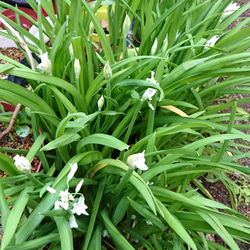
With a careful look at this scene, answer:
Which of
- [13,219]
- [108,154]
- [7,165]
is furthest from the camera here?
[108,154]

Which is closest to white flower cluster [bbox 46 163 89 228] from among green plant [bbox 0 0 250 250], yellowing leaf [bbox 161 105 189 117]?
green plant [bbox 0 0 250 250]

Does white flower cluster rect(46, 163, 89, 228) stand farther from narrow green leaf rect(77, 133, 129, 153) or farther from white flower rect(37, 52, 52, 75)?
white flower rect(37, 52, 52, 75)

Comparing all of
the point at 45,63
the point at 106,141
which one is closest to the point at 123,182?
the point at 106,141

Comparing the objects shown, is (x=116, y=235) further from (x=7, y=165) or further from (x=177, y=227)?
(x=7, y=165)

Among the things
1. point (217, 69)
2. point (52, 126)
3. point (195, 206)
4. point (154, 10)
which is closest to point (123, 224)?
point (195, 206)

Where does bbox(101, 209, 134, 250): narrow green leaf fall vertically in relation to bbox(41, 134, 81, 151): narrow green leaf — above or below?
below

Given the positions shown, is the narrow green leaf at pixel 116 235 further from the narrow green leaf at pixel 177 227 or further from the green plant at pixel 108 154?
the narrow green leaf at pixel 177 227

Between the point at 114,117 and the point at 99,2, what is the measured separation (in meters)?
0.38

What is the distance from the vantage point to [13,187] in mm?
717

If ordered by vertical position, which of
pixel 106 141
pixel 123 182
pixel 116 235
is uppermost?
pixel 106 141

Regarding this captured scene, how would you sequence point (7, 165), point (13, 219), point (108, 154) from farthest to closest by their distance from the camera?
1. point (108, 154)
2. point (7, 165)
3. point (13, 219)

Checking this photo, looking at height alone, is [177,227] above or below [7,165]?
below

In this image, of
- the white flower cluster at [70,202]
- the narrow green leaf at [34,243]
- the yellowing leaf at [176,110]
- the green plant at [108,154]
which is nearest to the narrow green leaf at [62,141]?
the green plant at [108,154]

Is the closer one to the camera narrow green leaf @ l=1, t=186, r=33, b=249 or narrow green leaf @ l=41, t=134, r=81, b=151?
narrow green leaf @ l=1, t=186, r=33, b=249
